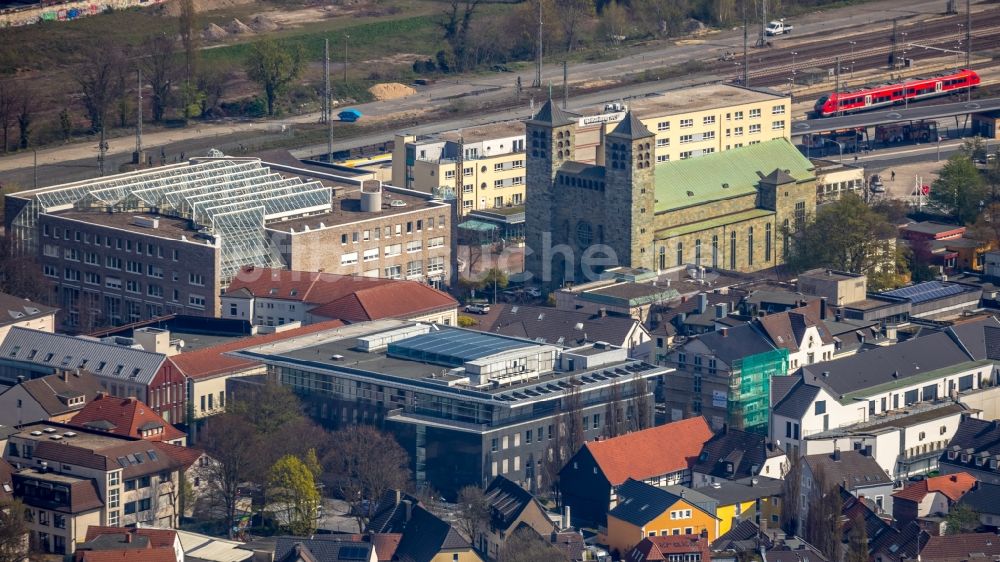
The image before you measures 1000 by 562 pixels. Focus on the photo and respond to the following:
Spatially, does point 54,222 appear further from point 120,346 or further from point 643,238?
point 643,238

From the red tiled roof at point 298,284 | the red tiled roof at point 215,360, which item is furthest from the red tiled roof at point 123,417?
the red tiled roof at point 298,284

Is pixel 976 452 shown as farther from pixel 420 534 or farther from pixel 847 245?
pixel 847 245

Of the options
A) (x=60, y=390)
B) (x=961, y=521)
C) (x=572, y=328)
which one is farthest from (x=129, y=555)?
(x=572, y=328)

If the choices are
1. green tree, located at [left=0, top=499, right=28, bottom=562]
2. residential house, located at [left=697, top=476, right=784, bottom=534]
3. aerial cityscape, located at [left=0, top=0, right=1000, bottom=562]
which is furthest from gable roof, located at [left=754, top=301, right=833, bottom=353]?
green tree, located at [left=0, top=499, right=28, bottom=562]

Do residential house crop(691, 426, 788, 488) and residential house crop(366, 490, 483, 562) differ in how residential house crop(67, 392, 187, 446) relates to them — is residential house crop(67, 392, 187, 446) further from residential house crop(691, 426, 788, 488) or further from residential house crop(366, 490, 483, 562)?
residential house crop(691, 426, 788, 488)

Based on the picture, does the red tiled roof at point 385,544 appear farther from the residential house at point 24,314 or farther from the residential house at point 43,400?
the residential house at point 24,314

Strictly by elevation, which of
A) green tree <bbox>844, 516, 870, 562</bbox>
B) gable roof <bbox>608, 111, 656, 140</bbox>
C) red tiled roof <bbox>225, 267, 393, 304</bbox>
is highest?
gable roof <bbox>608, 111, 656, 140</bbox>
